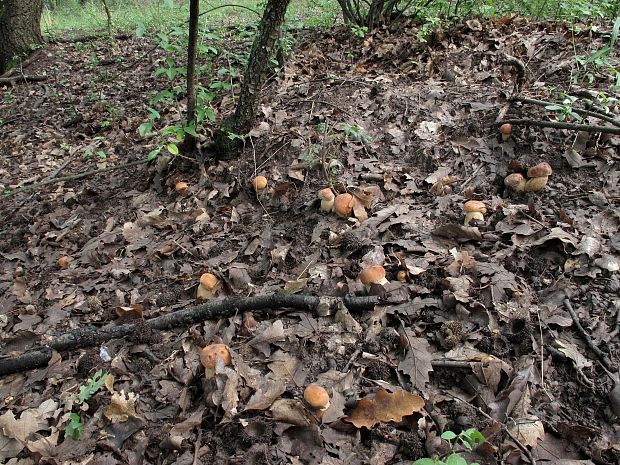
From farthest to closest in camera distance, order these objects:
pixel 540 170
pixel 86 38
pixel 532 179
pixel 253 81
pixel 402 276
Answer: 1. pixel 86 38
2. pixel 253 81
3. pixel 532 179
4. pixel 540 170
5. pixel 402 276

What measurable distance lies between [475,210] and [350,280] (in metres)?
1.27

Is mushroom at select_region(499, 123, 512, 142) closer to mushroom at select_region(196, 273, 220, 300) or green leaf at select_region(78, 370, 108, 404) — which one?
mushroom at select_region(196, 273, 220, 300)

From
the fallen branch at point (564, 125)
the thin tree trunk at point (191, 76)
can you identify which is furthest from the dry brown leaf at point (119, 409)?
the fallen branch at point (564, 125)

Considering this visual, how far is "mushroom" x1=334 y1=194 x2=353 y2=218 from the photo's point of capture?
378cm

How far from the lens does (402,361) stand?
2.70 meters

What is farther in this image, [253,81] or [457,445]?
[253,81]

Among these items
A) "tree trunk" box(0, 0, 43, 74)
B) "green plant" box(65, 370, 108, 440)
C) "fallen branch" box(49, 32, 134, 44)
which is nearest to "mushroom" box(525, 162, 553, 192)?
"green plant" box(65, 370, 108, 440)

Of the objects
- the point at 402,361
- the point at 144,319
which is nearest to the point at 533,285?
the point at 402,361

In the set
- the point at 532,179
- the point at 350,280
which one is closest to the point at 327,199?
the point at 350,280

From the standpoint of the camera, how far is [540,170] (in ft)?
12.1

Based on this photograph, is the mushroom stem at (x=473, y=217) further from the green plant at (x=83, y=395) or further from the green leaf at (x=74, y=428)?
the green leaf at (x=74, y=428)

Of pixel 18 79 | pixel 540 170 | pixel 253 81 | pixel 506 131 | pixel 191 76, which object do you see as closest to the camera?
pixel 540 170

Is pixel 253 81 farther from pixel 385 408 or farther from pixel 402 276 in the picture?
pixel 385 408

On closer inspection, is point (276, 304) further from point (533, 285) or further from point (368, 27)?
point (368, 27)
